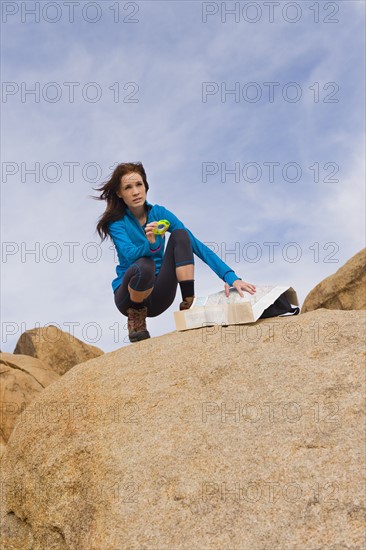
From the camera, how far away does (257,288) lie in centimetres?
635

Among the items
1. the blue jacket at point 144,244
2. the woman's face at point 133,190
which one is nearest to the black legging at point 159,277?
the blue jacket at point 144,244

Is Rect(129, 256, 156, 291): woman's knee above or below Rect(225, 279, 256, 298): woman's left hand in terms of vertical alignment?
above

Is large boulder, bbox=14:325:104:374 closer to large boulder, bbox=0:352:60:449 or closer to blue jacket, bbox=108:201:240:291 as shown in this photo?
large boulder, bbox=0:352:60:449

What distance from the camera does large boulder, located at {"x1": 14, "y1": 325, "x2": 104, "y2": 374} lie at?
15.8 metres

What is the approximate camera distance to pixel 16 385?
13141 millimetres

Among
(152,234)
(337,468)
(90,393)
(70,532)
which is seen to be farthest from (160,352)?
(337,468)

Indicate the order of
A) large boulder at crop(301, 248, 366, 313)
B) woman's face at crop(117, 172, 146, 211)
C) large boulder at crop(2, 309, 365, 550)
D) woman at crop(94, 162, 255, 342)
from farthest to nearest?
large boulder at crop(301, 248, 366, 313), woman's face at crop(117, 172, 146, 211), woman at crop(94, 162, 255, 342), large boulder at crop(2, 309, 365, 550)

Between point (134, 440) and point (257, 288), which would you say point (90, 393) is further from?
point (257, 288)

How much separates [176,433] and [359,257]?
823 cm

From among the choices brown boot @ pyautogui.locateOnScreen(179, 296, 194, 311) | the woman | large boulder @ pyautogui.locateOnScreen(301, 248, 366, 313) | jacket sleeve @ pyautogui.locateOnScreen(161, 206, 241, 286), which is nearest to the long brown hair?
the woman

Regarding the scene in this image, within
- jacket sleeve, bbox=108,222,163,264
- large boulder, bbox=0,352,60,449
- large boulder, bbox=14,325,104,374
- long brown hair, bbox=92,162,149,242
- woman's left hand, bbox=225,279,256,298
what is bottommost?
large boulder, bbox=0,352,60,449

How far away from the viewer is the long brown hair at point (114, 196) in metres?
6.85

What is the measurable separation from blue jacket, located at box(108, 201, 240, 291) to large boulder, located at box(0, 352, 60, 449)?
6.68 meters

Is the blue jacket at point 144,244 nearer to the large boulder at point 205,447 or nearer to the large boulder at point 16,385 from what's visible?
the large boulder at point 205,447
